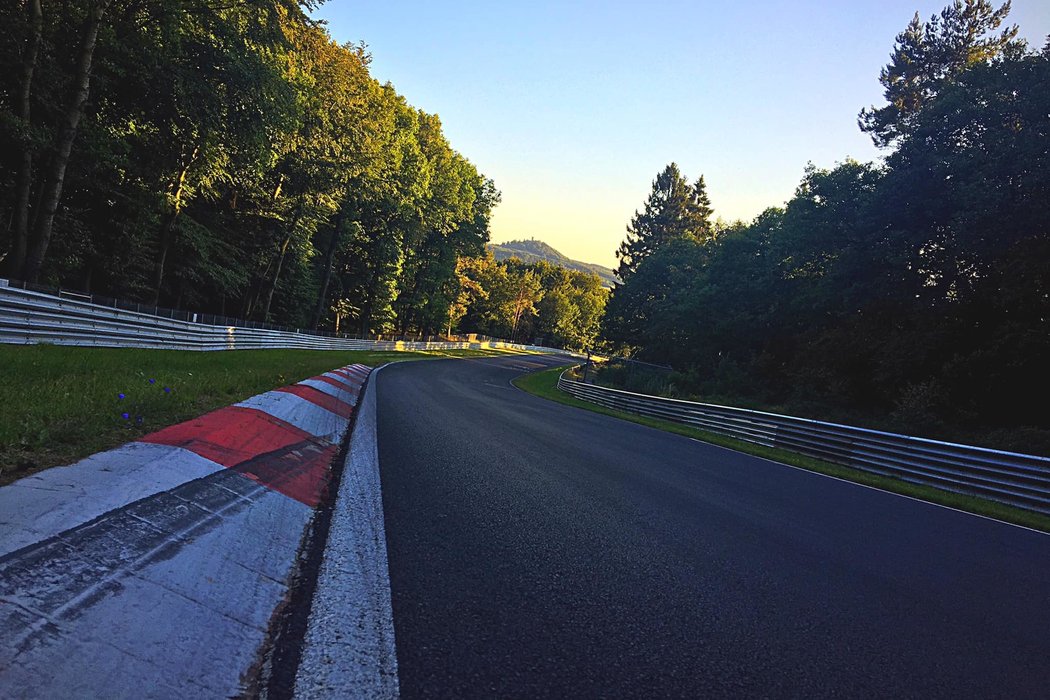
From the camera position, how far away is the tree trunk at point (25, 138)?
14.3 m

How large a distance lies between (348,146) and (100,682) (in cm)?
3207

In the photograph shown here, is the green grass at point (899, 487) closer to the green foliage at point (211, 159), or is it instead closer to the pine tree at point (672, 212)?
the green foliage at point (211, 159)

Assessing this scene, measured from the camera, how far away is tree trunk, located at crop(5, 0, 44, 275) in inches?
561

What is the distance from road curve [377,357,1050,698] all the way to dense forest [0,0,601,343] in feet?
54.9

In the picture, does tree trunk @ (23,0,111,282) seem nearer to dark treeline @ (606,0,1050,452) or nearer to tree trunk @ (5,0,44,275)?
tree trunk @ (5,0,44,275)

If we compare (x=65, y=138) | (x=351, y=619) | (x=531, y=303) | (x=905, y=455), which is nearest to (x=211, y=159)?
(x=65, y=138)

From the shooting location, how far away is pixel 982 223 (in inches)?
734

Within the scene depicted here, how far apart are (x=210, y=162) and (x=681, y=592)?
27098 mm

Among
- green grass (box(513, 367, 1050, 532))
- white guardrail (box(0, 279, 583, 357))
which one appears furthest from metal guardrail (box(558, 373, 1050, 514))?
white guardrail (box(0, 279, 583, 357))

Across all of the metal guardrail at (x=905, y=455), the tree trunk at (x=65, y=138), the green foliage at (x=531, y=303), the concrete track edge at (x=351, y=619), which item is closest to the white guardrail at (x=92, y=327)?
the tree trunk at (x=65, y=138)

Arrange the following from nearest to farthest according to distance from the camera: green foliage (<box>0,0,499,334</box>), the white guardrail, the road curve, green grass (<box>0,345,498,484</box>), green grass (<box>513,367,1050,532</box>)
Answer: the road curve, green grass (<box>0,345,498,484</box>), green grass (<box>513,367,1050,532</box>), the white guardrail, green foliage (<box>0,0,499,334</box>)

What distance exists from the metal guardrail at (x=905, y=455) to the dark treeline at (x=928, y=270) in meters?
6.50

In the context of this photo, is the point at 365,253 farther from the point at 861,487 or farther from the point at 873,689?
the point at 873,689

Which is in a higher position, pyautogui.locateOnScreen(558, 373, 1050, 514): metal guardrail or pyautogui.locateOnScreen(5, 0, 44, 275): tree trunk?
pyautogui.locateOnScreen(5, 0, 44, 275): tree trunk
